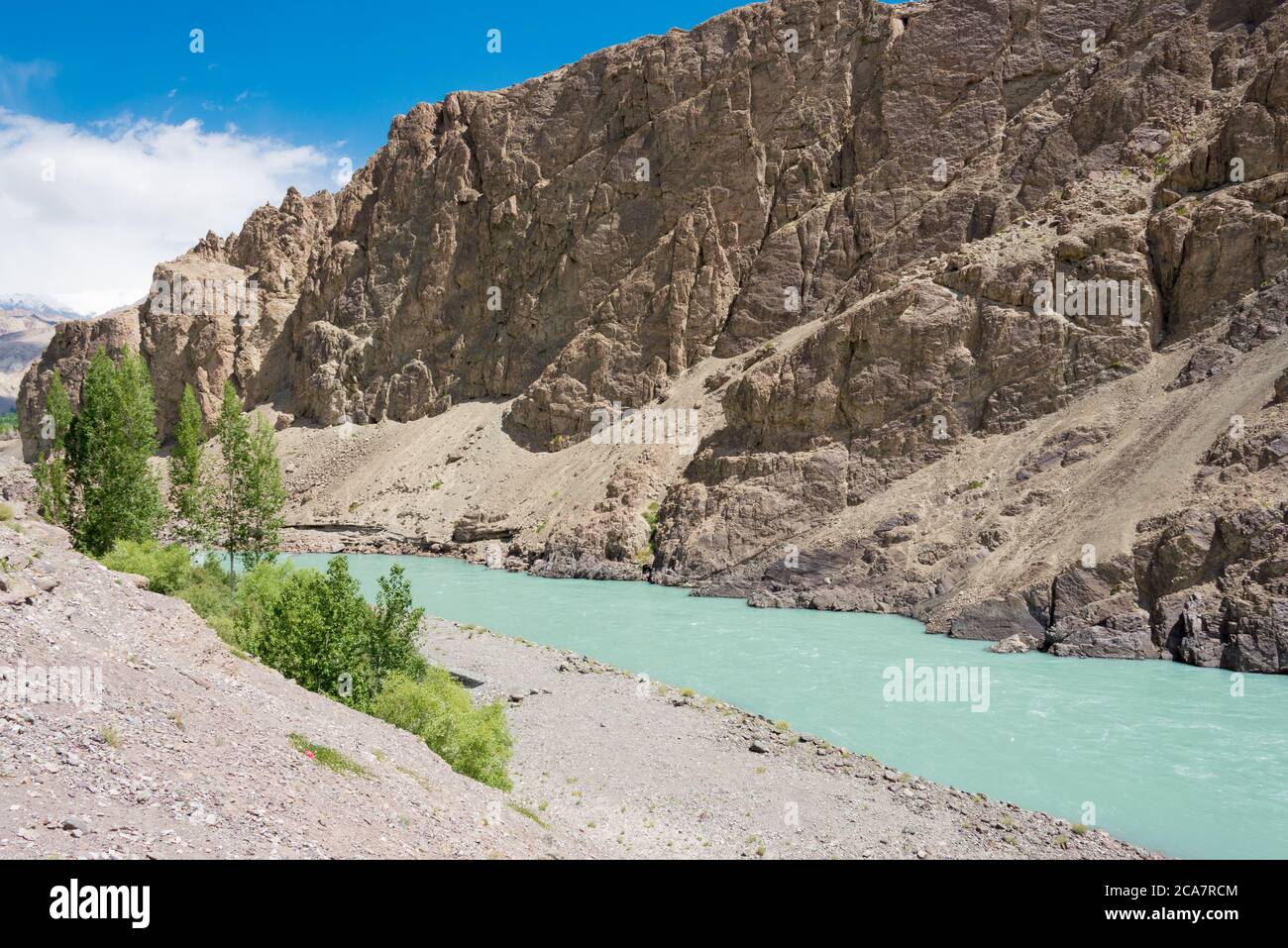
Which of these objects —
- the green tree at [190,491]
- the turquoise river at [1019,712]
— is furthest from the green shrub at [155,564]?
the turquoise river at [1019,712]

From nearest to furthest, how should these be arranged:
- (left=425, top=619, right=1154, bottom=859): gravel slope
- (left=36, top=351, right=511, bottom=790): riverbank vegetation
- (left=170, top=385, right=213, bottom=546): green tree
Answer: (left=425, top=619, right=1154, bottom=859): gravel slope < (left=36, top=351, right=511, bottom=790): riverbank vegetation < (left=170, top=385, right=213, bottom=546): green tree

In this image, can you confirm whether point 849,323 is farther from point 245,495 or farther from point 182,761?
point 182,761

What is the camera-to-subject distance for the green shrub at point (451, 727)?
14.5 metres

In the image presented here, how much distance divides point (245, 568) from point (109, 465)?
5.66 meters

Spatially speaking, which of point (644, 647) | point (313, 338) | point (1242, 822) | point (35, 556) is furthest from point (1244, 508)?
point (313, 338)

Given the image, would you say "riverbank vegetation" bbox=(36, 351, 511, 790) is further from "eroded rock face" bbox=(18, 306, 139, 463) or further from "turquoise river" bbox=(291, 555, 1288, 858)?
"eroded rock face" bbox=(18, 306, 139, 463)

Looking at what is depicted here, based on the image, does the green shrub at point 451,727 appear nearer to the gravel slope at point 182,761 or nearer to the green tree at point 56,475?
the gravel slope at point 182,761

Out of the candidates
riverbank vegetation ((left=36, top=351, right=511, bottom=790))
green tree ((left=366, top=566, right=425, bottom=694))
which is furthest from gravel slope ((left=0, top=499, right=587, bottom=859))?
green tree ((left=366, top=566, right=425, bottom=694))

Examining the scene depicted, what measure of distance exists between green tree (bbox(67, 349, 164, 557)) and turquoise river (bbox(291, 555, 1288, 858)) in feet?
48.9

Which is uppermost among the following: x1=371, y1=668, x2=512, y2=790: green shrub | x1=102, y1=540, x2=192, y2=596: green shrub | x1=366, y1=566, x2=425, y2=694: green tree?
x1=102, y1=540, x2=192, y2=596: green shrub

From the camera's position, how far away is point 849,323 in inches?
1911

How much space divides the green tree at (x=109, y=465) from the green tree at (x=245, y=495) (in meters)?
2.82

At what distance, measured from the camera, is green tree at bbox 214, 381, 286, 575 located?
32.6 metres

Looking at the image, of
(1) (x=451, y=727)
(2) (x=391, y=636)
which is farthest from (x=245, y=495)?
(1) (x=451, y=727)
